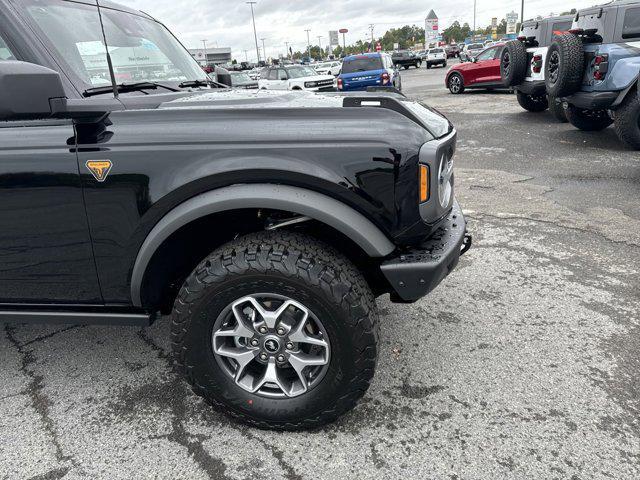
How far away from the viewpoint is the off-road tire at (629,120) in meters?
7.09

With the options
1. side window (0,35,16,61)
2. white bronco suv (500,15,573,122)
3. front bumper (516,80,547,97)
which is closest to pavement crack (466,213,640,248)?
side window (0,35,16,61)

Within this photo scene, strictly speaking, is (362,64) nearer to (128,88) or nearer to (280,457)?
(128,88)

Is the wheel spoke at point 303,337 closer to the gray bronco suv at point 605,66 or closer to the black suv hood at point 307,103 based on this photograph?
the black suv hood at point 307,103

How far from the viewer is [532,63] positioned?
10.0m

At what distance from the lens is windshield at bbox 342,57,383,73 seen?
18328 mm

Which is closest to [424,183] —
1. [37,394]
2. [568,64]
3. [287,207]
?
[287,207]

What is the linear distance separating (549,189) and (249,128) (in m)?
4.91

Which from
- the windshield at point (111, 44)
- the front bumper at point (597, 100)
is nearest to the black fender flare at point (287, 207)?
the windshield at point (111, 44)

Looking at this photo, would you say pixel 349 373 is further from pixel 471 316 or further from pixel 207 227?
pixel 471 316

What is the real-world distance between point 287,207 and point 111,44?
1.55 meters

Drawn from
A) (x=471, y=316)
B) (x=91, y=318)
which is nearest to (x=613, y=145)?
(x=471, y=316)

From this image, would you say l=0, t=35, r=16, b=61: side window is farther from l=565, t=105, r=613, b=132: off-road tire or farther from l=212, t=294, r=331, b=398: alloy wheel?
l=565, t=105, r=613, b=132: off-road tire

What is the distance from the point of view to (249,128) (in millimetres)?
2051

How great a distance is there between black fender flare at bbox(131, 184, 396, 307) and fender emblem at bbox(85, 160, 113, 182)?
0.31 m
